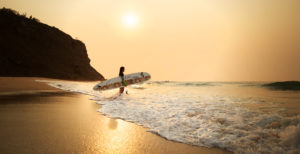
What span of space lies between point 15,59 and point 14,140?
113 feet

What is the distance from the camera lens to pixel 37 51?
33375 millimetres

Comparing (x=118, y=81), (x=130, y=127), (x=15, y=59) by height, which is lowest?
(x=130, y=127)

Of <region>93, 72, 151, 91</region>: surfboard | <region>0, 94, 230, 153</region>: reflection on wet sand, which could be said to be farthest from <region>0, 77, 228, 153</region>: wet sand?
<region>93, 72, 151, 91</region>: surfboard

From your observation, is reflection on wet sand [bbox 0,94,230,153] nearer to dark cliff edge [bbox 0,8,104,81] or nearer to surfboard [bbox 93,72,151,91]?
surfboard [bbox 93,72,151,91]

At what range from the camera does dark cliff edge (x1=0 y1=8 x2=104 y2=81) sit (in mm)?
28795

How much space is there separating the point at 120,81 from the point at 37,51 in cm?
3099

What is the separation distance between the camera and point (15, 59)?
28.7 metres

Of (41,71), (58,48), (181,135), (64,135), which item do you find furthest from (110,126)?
(58,48)

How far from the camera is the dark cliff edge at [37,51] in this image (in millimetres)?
28795

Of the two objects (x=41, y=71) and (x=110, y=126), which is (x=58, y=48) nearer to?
(x=41, y=71)

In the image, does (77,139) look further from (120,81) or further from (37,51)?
A: (37,51)

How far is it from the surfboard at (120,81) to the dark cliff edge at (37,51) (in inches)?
1001

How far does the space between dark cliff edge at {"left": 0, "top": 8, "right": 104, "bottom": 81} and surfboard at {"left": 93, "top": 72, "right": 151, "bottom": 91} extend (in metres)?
25.4

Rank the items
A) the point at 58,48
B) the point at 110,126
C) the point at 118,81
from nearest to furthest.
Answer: the point at 110,126 → the point at 118,81 → the point at 58,48
